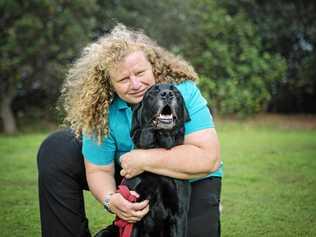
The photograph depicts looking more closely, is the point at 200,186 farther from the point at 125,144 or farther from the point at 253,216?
the point at 253,216

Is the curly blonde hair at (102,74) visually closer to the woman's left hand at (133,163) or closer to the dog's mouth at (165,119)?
the woman's left hand at (133,163)

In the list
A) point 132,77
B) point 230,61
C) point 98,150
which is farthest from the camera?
point 230,61

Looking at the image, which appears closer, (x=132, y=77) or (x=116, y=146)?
(x=132, y=77)

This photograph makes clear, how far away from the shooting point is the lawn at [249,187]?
4477mm

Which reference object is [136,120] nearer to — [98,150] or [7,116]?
[98,150]

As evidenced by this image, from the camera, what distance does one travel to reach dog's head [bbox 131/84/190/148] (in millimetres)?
3029

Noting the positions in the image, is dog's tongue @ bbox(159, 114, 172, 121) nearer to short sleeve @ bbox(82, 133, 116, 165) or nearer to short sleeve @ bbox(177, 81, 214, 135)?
short sleeve @ bbox(177, 81, 214, 135)

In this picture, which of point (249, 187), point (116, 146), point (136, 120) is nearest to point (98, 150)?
point (116, 146)

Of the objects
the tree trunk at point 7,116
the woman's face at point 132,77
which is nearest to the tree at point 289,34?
the tree trunk at point 7,116

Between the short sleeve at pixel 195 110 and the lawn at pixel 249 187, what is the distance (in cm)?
129

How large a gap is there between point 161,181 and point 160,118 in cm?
34

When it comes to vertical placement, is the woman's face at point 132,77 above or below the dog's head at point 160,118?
above

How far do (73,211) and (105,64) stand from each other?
36.7 inches

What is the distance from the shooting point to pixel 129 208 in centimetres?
305
